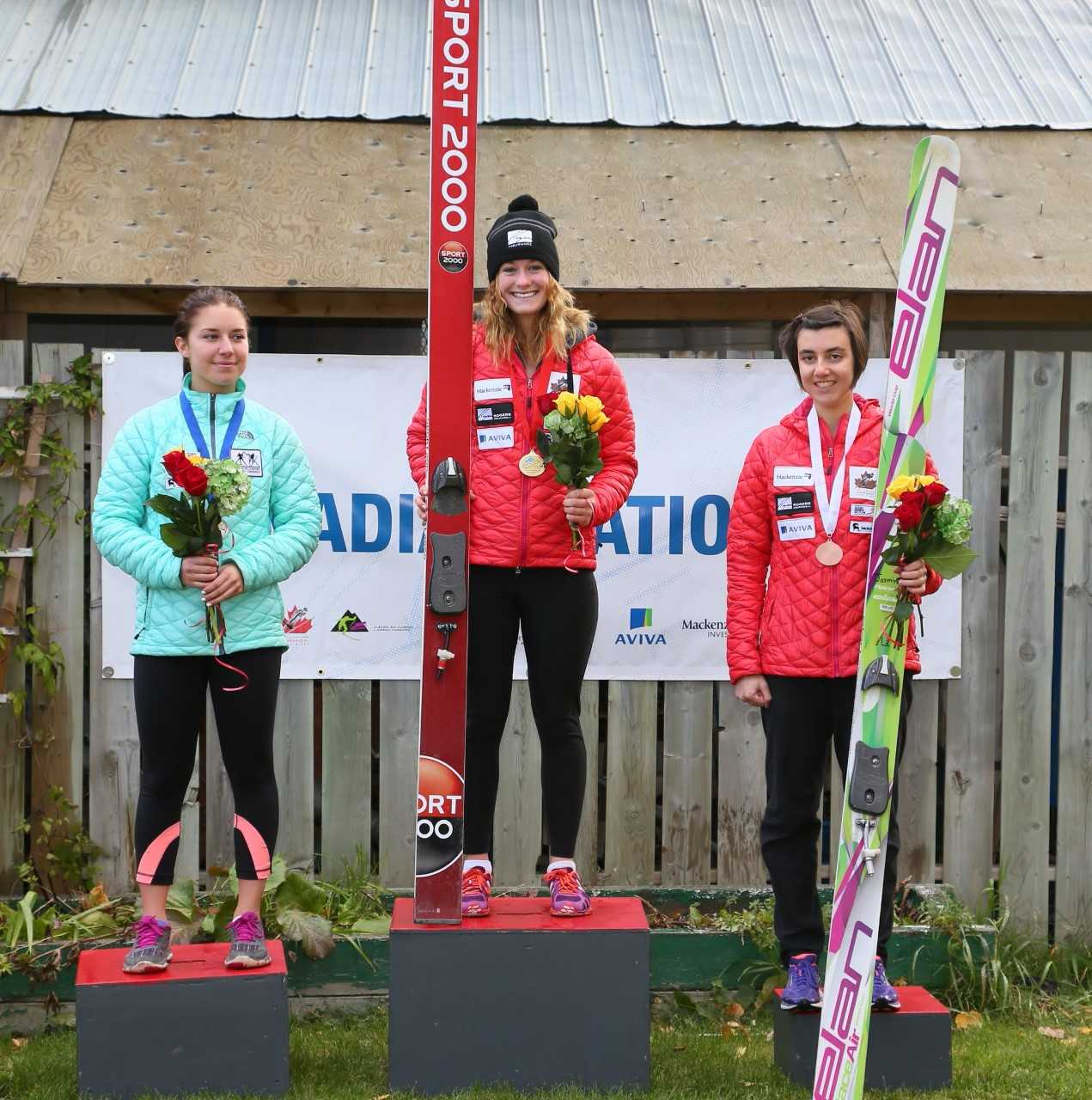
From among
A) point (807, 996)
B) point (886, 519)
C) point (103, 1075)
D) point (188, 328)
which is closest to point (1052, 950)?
point (807, 996)

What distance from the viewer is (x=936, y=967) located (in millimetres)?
4688

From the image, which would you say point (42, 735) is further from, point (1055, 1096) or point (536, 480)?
point (1055, 1096)

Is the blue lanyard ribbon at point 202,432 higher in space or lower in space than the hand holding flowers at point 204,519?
higher

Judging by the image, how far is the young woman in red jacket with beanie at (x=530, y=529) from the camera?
378 cm

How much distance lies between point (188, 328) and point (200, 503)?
56 centimetres

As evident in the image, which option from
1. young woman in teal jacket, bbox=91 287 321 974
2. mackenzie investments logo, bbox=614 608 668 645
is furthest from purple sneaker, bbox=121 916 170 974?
mackenzie investments logo, bbox=614 608 668 645

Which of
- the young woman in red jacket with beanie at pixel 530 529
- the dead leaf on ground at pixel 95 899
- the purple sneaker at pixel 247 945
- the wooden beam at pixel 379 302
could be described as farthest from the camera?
the wooden beam at pixel 379 302

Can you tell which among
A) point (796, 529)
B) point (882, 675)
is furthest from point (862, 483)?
point (882, 675)

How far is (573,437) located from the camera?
141 inches

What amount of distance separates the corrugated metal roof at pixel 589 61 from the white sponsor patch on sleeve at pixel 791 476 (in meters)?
2.69

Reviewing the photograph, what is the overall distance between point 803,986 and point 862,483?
4.36ft

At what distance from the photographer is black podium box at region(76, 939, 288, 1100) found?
358cm

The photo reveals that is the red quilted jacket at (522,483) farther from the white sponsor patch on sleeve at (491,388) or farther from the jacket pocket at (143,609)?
the jacket pocket at (143,609)

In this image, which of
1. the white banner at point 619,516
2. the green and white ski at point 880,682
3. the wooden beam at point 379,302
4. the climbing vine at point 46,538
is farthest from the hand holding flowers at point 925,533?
the climbing vine at point 46,538
